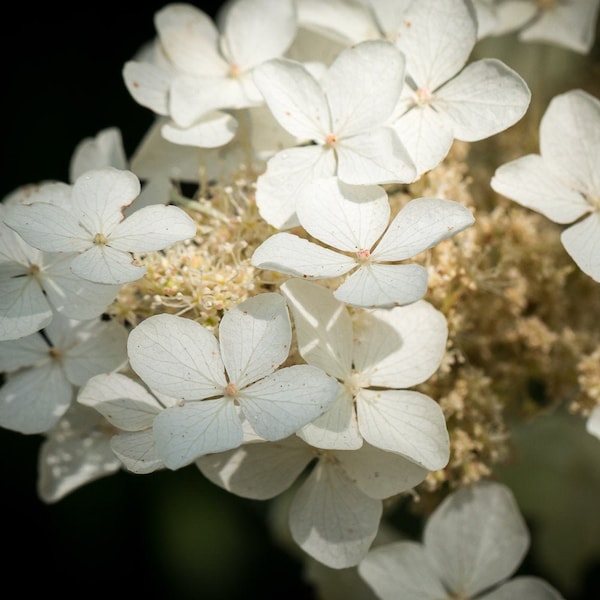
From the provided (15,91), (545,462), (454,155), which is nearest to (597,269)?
(454,155)

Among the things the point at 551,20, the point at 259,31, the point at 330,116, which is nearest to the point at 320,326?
the point at 330,116

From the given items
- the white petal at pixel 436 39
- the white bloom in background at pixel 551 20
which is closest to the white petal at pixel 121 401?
the white petal at pixel 436 39

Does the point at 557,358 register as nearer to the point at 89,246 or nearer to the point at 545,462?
the point at 545,462

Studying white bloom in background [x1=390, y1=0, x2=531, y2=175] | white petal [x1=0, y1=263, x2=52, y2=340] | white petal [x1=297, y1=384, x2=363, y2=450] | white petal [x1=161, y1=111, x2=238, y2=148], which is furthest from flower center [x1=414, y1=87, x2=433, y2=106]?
white petal [x1=0, y1=263, x2=52, y2=340]

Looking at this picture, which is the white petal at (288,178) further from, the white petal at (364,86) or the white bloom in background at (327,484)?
the white bloom in background at (327,484)

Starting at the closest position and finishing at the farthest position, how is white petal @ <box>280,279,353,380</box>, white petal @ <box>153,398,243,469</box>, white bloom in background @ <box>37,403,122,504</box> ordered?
white petal @ <box>153,398,243,469</box> < white petal @ <box>280,279,353,380</box> < white bloom in background @ <box>37,403,122,504</box>

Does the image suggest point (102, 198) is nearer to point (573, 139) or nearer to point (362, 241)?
point (362, 241)

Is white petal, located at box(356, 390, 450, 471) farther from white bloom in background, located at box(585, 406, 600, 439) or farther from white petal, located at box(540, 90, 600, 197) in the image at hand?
white petal, located at box(540, 90, 600, 197)
